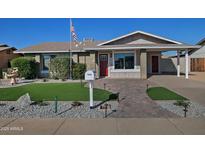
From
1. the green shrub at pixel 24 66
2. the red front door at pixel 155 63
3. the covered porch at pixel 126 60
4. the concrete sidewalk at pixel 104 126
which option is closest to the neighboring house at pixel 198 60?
the red front door at pixel 155 63

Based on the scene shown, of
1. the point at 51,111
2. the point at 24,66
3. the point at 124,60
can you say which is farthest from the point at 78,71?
the point at 51,111

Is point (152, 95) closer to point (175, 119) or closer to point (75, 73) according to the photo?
point (175, 119)

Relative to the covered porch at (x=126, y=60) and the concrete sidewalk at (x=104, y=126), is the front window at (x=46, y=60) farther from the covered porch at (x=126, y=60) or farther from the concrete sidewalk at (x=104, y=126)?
the concrete sidewalk at (x=104, y=126)

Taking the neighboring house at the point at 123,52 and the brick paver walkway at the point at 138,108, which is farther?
the neighboring house at the point at 123,52

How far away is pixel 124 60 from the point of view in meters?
19.4

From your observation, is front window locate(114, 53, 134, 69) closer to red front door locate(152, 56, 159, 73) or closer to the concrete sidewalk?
red front door locate(152, 56, 159, 73)

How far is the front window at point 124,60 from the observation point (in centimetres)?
1925

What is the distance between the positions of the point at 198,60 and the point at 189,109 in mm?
24387

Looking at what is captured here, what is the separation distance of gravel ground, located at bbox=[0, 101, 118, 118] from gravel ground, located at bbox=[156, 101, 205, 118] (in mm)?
2019

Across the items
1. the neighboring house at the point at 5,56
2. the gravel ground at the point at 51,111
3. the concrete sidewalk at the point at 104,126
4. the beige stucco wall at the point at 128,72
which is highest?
the neighboring house at the point at 5,56

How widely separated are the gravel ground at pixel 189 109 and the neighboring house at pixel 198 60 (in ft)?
73.9

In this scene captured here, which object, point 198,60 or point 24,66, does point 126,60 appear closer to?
point 24,66

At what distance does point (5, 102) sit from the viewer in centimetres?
984

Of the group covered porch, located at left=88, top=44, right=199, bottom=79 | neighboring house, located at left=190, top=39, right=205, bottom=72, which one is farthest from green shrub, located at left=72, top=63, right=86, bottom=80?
neighboring house, located at left=190, top=39, right=205, bottom=72
